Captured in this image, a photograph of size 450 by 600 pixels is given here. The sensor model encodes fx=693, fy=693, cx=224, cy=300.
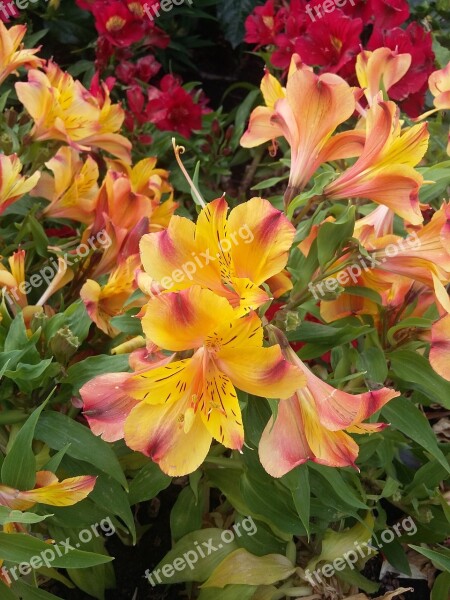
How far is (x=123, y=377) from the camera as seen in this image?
0.87 meters

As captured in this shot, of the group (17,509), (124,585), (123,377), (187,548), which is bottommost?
(124,585)

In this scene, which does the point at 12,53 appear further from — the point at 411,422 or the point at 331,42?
the point at 411,422

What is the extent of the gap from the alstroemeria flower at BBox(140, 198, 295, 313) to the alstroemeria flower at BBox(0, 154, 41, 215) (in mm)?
502

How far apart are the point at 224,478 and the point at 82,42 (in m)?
1.92

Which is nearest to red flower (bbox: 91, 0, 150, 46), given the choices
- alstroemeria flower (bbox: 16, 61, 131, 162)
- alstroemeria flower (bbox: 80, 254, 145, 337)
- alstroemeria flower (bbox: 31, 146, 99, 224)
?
alstroemeria flower (bbox: 16, 61, 131, 162)

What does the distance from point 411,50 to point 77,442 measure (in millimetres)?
1199

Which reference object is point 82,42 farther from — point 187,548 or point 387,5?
point 187,548

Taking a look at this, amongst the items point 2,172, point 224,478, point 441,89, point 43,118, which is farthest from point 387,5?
point 224,478

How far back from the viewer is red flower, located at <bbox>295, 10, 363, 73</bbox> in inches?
65.2

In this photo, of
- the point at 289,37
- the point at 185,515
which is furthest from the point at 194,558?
the point at 289,37

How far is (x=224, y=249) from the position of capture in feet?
2.60

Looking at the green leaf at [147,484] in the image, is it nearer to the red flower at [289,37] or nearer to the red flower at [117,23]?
the red flower at [289,37]

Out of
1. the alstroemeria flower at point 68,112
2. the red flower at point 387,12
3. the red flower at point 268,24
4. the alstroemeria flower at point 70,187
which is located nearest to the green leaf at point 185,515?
the alstroemeria flower at point 70,187


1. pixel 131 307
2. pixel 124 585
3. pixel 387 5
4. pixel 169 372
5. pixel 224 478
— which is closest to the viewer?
pixel 169 372
